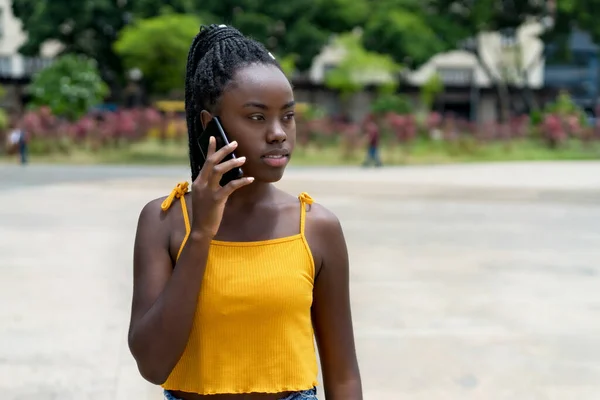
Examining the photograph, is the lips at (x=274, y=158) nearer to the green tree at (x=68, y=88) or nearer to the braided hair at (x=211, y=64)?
the braided hair at (x=211, y=64)

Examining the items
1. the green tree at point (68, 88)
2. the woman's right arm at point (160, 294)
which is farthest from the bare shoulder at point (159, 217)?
the green tree at point (68, 88)

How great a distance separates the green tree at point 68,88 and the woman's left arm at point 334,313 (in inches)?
1370

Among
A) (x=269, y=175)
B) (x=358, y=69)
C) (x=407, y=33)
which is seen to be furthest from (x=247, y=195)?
(x=358, y=69)

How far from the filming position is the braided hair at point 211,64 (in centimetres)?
175

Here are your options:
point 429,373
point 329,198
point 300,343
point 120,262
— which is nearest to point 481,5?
point 329,198

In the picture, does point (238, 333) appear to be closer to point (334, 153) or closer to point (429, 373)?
point (429, 373)

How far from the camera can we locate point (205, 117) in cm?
177

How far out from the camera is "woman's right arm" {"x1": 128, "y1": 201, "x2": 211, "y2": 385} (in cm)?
165

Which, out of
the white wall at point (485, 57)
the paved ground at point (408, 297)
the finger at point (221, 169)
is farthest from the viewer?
the white wall at point (485, 57)

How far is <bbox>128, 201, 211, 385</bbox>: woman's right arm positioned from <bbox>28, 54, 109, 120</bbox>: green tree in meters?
34.8

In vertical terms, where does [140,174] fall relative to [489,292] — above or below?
below

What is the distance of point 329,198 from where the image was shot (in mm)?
16844

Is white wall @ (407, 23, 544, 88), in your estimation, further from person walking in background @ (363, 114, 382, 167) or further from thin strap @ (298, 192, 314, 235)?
thin strap @ (298, 192, 314, 235)

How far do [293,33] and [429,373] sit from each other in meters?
44.7
